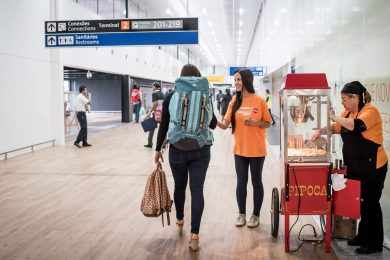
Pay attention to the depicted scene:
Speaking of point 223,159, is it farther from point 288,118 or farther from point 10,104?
point 288,118

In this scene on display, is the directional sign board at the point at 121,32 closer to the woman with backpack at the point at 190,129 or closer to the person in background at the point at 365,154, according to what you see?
the woman with backpack at the point at 190,129

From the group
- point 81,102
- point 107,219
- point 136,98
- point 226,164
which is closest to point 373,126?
point 107,219

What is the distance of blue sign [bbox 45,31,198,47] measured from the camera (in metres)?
8.91

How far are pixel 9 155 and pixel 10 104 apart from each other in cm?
97

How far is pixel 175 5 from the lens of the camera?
1744 centimetres

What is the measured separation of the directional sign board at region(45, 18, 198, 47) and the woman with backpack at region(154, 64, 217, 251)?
5507 millimetres

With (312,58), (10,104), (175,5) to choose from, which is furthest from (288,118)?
(175,5)

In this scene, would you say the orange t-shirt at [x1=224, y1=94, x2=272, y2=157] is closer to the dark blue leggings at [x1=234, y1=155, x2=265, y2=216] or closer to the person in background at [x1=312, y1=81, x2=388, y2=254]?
the dark blue leggings at [x1=234, y1=155, x2=265, y2=216]

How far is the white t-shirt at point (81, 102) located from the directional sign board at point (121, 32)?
1481 millimetres

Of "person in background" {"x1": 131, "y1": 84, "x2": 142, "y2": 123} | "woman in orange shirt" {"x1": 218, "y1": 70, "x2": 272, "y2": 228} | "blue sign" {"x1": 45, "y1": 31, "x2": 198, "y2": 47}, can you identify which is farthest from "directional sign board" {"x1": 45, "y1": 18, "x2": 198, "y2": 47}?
"person in background" {"x1": 131, "y1": 84, "x2": 142, "y2": 123}

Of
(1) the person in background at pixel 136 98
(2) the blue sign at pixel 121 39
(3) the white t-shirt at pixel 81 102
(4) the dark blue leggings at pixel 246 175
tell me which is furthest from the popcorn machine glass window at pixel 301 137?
(1) the person in background at pixel 136 98

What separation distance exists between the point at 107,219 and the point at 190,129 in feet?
5.16

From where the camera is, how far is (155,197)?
3607 mm

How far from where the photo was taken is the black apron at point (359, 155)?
10.9ft
